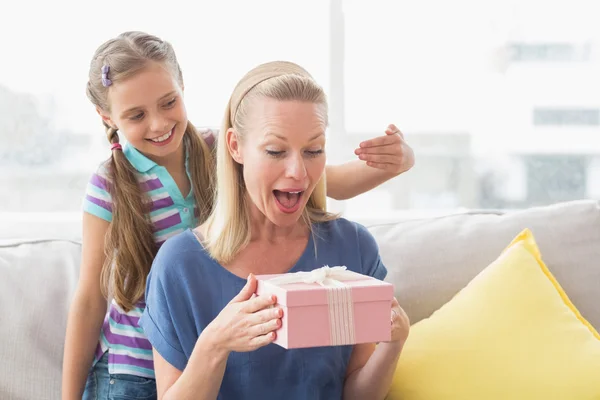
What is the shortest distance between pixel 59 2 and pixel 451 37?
4.29 ft

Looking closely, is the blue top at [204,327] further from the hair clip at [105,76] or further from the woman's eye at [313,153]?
the hair clip at [105,76]

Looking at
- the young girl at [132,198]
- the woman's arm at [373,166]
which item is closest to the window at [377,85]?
the woman's arm at [373,166]

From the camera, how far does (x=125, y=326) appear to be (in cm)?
184

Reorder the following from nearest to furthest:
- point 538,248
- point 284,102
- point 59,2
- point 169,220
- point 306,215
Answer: point 284,102 → point 306,215 → point 169,220 → point 538,248 → point 59,2

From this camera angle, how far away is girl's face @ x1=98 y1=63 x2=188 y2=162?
1732mm

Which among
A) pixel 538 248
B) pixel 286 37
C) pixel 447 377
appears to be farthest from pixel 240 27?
pixel 447 377

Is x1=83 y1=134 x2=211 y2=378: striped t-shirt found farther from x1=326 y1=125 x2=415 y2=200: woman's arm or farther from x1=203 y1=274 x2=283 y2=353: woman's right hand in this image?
x1=203 y1=274 x2=283 y2=353: woman's right hand

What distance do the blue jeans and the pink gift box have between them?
0.57 m

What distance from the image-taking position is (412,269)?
6.73 ft

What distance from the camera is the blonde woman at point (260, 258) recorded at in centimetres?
149

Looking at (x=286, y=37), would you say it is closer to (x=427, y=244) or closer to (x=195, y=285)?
(x=427, y=244)

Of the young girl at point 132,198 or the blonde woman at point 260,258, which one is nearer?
the blonde woman at point 260,258

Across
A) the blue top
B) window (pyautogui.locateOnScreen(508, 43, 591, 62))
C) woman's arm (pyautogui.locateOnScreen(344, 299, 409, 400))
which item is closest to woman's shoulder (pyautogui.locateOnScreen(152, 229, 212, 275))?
the blue top

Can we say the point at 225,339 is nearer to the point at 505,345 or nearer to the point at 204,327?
the point at 204,327
